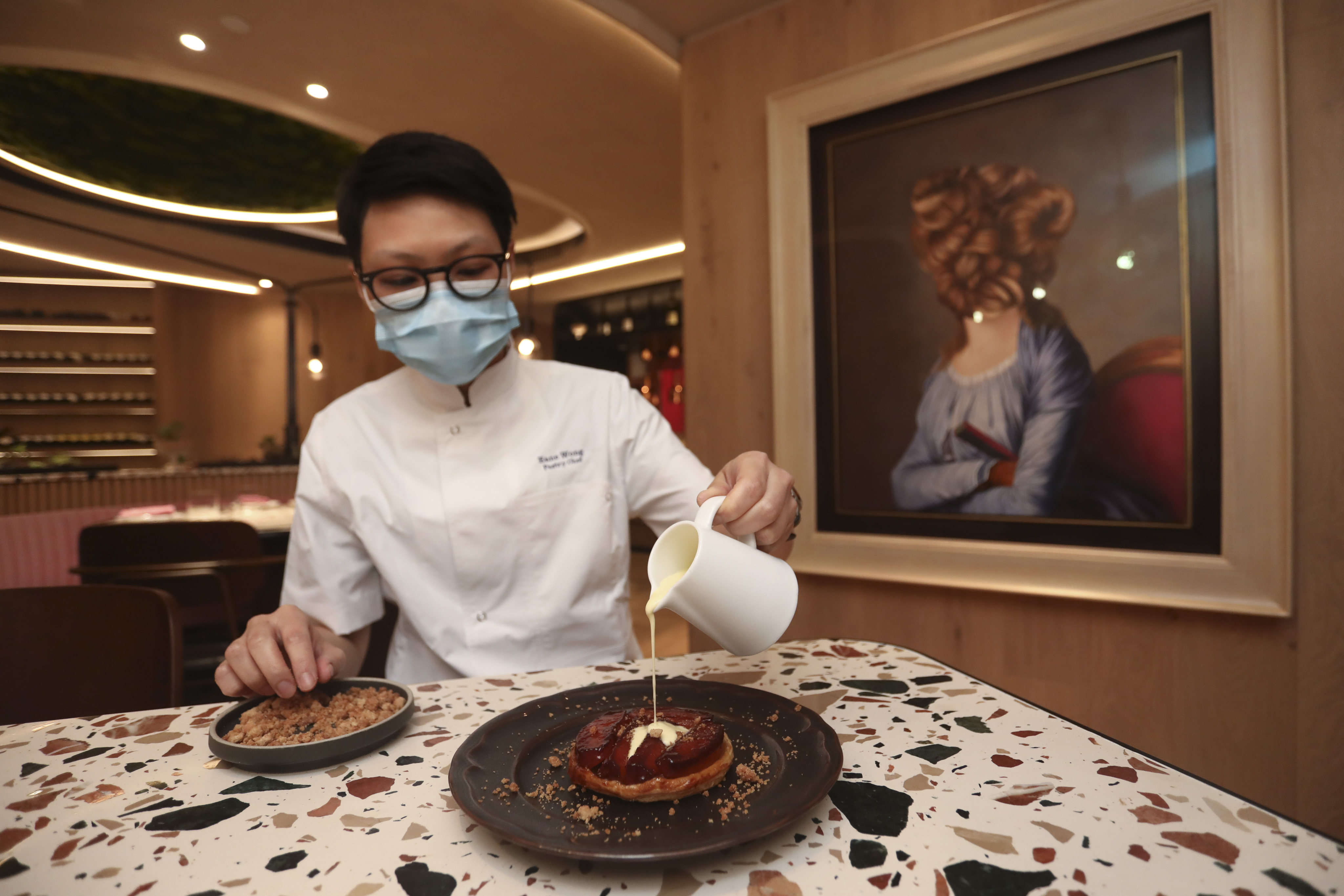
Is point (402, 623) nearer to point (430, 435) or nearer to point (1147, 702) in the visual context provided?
point (430, 435)

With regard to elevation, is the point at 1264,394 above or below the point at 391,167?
below

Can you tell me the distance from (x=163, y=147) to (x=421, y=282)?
211 inches

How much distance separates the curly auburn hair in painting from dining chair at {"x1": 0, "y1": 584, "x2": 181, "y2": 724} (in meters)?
2.22

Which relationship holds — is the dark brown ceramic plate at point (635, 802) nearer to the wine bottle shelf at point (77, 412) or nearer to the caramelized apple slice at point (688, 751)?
the caramelized apple slice at point (688, 751)

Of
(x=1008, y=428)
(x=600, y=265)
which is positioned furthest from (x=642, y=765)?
(x=600, y=265)

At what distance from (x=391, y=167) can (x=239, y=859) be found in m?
1.16

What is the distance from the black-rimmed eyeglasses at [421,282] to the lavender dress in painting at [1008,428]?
1575mm

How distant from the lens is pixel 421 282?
1.34m

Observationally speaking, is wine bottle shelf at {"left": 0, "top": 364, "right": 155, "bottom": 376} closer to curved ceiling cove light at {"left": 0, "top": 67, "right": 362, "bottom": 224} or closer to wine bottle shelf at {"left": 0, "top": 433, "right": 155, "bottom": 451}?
wine bottle shelf at {"left": 0, "top": 433, "right": 155, "bottom": 451}

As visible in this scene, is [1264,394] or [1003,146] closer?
[1264,394]

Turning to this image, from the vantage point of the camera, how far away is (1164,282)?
1904 mm

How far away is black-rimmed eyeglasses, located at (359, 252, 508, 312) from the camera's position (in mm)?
1326

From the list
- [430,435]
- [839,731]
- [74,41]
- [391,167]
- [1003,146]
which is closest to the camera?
[839,731]

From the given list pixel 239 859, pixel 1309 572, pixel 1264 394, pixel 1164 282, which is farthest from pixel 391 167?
pixel 1309 572
